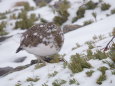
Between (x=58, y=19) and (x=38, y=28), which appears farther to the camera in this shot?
(x=58, y=19)

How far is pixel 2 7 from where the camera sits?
21203 millimetres

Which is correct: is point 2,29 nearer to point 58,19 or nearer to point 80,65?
point 58,19

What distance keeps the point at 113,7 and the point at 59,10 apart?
267 centimetres

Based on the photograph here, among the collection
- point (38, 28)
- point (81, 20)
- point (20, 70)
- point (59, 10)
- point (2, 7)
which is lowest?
point (20, 70)

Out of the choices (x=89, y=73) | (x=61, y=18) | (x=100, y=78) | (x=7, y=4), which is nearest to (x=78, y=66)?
(x=89, y=73)

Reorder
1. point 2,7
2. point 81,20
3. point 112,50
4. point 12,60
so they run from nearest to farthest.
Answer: point 112,50
point 12,60
point 81,20
point 2,7

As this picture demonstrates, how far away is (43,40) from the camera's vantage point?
22.0 ft

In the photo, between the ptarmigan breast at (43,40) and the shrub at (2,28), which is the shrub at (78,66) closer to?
the ptarmigan breast at (43,40)

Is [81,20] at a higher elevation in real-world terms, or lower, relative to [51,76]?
higher

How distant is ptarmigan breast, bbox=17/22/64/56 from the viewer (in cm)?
671

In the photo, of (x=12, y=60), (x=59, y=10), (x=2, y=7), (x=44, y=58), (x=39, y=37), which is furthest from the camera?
(x=2, y=7)

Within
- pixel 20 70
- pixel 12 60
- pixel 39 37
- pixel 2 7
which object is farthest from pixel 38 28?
pixel 2 7

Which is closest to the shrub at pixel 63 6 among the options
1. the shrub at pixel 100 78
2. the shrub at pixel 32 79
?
the shrub at pixel 32 79

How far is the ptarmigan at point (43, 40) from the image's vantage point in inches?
265
